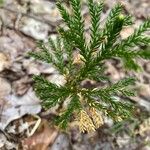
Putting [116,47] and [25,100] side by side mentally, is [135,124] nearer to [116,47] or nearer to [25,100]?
[25,100]

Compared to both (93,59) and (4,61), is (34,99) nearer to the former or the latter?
(4,61)

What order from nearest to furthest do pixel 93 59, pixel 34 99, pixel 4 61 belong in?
pixel 93 59, pixel 34 99, pixel 4 61

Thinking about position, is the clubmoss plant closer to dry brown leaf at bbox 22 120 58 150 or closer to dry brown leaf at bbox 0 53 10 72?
dry brown leaf at bbox 22 120 58 150

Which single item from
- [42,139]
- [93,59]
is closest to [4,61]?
[42,139]

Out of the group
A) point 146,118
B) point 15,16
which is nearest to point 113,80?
point 146,118

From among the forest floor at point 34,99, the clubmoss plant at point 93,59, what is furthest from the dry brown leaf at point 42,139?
the clubmoss plant at point 93,59

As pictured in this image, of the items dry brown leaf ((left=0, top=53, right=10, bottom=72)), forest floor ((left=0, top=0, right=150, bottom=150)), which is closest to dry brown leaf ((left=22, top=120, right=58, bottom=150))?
forest floor ((left=0, top=0, right=150, bottom=150))
